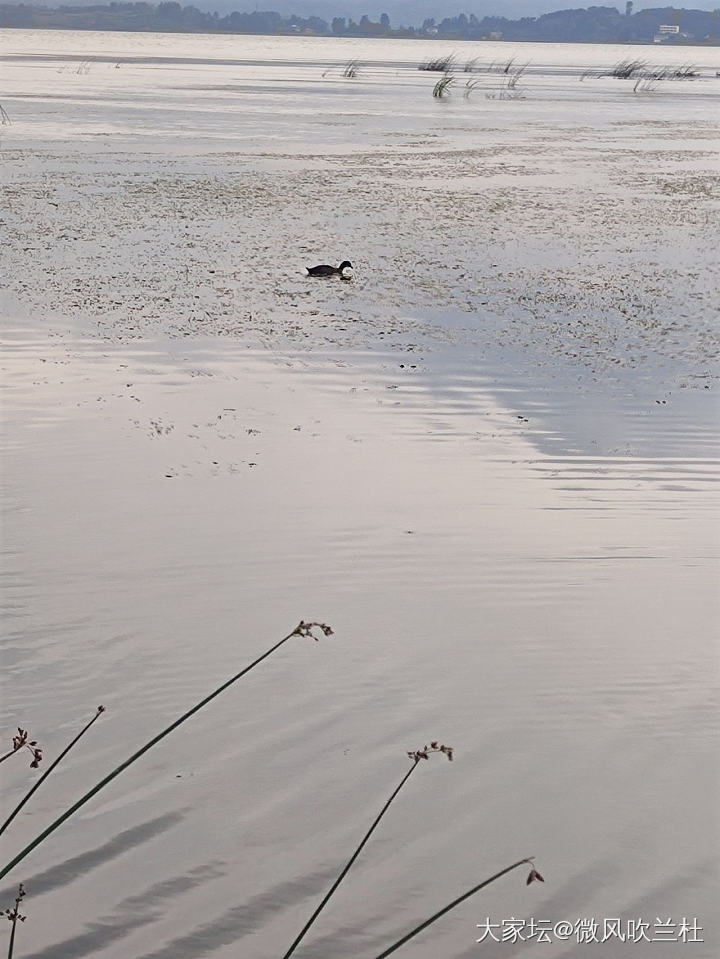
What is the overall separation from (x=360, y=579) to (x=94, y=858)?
156 cm

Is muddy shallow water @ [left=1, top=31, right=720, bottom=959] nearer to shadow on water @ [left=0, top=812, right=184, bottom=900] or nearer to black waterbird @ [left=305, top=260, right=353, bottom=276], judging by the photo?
shadow on water @ [left=0, top=812, right=184, bottom=900]

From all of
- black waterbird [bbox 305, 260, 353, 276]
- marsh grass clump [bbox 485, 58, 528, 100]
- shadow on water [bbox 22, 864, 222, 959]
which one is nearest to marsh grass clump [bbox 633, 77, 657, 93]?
marsh grass clump [bbox 485, 58, 528, 100]

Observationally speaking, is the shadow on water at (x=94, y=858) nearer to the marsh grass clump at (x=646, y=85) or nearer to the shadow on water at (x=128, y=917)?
the shadow on water at (x=128, y=917)

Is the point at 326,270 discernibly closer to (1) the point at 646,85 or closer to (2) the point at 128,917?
(2) the point at 128,917

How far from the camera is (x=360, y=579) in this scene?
12.7 feet

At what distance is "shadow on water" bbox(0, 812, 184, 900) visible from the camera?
2354 millimetres

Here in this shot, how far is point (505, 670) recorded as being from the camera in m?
3.33

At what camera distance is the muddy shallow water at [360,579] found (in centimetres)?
245

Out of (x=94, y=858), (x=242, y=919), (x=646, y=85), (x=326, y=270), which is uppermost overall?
(x=646, y=85)

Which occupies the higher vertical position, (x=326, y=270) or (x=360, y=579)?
(x=326, y=270)

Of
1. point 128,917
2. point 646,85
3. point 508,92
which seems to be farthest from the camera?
point 646,85

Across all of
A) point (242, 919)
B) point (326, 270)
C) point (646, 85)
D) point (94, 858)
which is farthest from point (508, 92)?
point (242, 919)

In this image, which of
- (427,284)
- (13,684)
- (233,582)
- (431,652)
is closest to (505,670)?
(431,652)

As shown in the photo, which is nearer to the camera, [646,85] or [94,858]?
[94,858]
